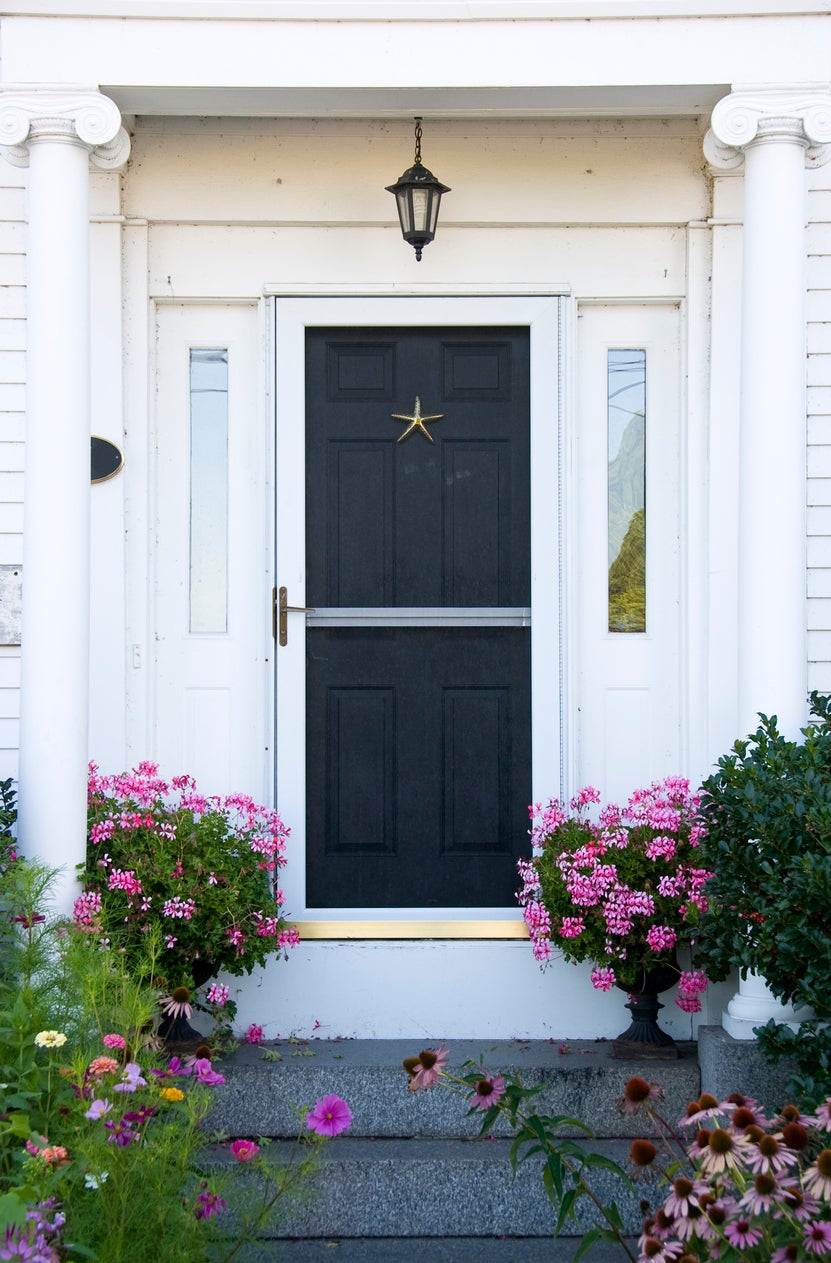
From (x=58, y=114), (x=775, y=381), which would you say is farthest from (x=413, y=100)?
(x=775, y=381)

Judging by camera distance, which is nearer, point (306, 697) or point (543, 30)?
point (543, 30)

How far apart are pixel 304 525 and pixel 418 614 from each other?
1.68 ft

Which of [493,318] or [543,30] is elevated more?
[543,30]

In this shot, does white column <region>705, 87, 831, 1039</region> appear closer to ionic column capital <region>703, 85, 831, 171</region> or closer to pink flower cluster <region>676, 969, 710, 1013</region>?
ionic column capital <region>703, 85, 831, 171</region>

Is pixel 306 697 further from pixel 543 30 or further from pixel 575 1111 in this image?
pixel 543 30

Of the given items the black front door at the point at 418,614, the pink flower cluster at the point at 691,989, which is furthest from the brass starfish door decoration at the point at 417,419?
the pink flower cluster at the point at 691,989

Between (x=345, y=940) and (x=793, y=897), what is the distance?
1.74 metres

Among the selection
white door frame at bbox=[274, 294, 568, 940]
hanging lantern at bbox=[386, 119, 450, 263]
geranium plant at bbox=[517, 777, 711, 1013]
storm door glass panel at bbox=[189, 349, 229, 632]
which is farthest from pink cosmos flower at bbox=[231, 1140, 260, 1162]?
hanging lantern at bbox=[386, 119, 450, 263]

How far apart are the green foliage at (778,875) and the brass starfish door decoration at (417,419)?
1.65 metres

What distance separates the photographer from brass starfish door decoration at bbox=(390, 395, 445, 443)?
469cm

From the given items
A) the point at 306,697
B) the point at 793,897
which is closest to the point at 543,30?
the point at 306,697

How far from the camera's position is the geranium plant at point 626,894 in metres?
3.98

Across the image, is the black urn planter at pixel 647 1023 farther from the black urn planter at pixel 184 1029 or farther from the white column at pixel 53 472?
the white column at pixel 53 472

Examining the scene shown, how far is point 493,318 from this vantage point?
4.64 m
